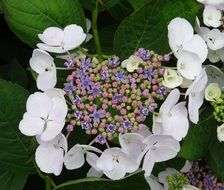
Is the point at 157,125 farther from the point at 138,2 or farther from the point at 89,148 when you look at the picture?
the point at 138,2

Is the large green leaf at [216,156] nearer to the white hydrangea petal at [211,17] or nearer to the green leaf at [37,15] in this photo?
the white hydrangea petal at [211,17]

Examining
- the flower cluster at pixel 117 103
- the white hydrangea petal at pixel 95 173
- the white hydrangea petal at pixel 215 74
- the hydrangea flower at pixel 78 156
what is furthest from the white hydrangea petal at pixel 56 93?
the white hydrangea petal at pixel 215 74

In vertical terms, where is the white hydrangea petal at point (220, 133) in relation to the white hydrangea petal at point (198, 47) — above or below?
below

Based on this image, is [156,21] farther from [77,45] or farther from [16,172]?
[16,172]

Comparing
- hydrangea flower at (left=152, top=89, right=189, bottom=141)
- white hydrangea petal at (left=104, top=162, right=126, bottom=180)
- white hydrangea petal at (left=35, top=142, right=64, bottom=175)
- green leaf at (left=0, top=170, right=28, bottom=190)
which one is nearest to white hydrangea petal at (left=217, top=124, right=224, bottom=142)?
hydrangea flower at (left=152, top=89, right=189, bottom=141)

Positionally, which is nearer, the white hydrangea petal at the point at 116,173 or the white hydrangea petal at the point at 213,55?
the white hydrangea petal at the point at 116,173

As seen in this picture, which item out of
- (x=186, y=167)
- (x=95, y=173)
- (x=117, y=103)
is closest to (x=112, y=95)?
(x=117, y=103)

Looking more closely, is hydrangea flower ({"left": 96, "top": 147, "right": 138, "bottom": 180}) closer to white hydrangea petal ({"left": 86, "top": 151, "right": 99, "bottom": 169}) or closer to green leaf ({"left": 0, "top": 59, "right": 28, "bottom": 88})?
white hydrangea petal ({"left": 86, "top": 151, "right": 99, "bottom": 169})

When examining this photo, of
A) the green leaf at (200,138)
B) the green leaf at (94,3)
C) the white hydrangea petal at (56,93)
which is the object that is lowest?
the green leaf at (200,138)
